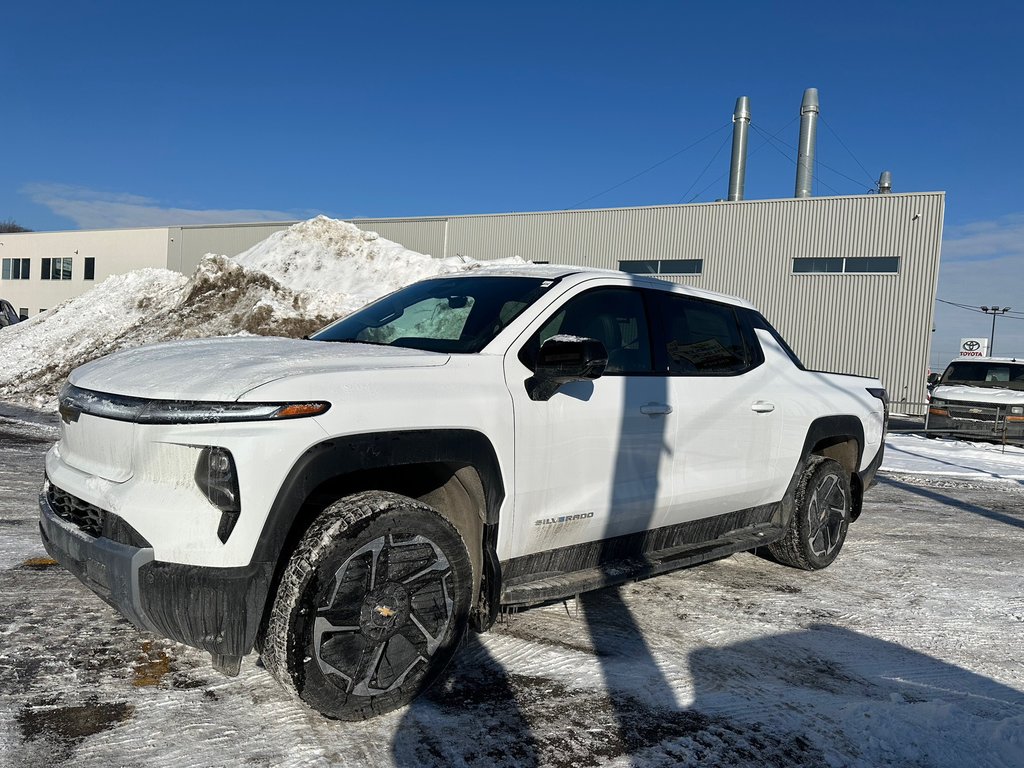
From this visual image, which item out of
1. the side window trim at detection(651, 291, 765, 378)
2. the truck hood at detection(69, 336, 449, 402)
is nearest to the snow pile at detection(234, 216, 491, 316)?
the side window trim at detection(651, 291, 765, 378)

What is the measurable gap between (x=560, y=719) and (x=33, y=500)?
527 cm

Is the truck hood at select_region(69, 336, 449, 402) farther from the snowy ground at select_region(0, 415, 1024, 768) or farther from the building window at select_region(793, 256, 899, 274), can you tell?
the building window at select_region(793, 256, 899, 274)

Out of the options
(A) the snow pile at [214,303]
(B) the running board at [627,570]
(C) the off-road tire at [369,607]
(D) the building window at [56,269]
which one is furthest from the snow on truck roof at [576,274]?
(D) the building window at [56,269]

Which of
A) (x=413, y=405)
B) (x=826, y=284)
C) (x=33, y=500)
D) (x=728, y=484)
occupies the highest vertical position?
(x=826, y=284)

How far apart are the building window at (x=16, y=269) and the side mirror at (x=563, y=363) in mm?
51631

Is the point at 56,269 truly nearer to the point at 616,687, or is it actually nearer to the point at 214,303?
the point at 214,303

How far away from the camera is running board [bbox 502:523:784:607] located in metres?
3.53

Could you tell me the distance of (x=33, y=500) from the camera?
6.56m

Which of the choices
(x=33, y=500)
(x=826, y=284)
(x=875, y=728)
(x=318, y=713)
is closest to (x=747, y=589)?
(x=875, y=728)

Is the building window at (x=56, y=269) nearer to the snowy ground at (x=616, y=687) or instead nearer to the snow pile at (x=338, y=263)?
the snow pile at (x=338, y=263)

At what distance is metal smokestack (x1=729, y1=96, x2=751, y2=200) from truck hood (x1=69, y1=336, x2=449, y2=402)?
110ft

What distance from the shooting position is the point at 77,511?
10.2ft

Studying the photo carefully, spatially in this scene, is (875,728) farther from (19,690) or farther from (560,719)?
(19,690)

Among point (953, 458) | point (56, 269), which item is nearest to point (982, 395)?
point (953, 458)
